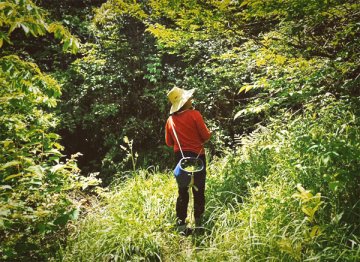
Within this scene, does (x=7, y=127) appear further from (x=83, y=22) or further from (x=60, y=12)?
(x=60, y=12)

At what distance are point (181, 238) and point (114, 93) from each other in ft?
14.4

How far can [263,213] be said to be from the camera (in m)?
3.30

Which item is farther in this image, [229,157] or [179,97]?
[229,157]

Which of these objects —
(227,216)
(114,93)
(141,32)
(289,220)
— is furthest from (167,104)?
(289,220)

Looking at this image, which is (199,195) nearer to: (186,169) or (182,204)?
(182,204)

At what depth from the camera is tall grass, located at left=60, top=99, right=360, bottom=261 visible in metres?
2.68

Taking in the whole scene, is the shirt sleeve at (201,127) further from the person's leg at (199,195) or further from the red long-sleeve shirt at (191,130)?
the person's leg at (199,195)

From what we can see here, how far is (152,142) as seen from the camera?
7.11 metres

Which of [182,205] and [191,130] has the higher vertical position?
[191,130]

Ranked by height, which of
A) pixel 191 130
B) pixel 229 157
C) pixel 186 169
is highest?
pixel 191 130

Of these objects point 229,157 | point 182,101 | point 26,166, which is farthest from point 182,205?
point 26,166

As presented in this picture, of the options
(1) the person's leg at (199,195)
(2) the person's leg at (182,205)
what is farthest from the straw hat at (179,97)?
(2) the person's leg at (182,205)

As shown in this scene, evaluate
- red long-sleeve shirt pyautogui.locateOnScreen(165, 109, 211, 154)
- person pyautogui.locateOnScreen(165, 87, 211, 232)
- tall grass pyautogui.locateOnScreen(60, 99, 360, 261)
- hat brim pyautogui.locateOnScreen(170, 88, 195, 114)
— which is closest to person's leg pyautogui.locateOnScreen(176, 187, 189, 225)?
person pyautogui.locateOnScreen(165, 87, 211, 232)

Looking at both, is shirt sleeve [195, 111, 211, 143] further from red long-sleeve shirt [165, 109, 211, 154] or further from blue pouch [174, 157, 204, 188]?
blue pouch [174, 157, 204, 188]
